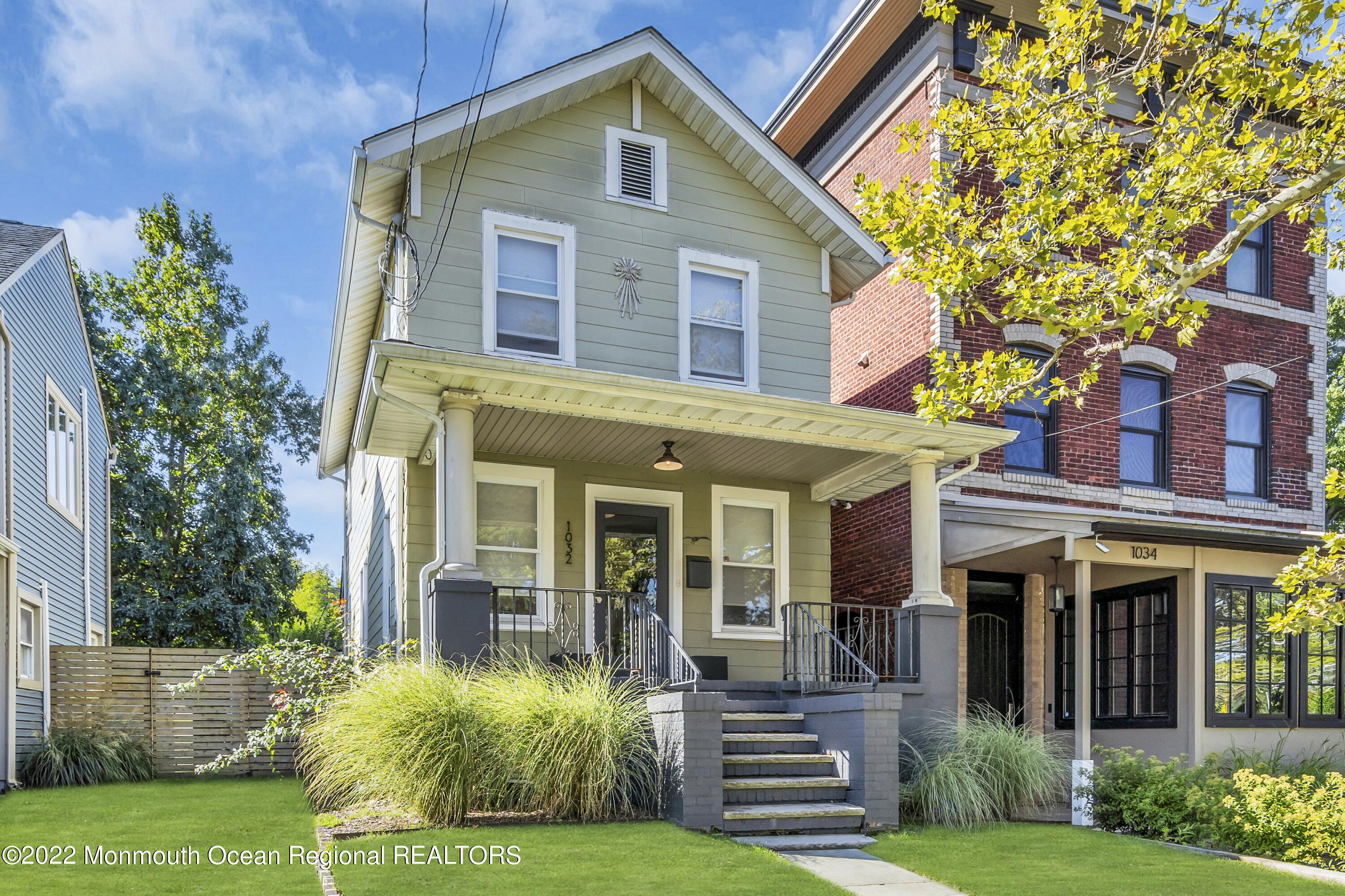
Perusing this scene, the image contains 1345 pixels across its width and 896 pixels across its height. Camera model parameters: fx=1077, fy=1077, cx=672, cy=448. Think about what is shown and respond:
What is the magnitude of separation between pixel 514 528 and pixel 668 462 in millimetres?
1750

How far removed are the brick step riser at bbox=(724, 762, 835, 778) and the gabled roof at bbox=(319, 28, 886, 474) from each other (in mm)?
5154

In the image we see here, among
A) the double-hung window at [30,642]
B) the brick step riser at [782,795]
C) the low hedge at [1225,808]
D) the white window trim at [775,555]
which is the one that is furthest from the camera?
the double-hung window at [30,642]

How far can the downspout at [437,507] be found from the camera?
28.3 ft

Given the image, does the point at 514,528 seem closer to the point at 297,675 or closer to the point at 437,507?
the point at 437,507

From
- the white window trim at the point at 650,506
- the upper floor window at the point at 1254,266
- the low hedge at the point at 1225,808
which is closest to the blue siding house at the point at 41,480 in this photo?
the white window trim at the point at 650,506

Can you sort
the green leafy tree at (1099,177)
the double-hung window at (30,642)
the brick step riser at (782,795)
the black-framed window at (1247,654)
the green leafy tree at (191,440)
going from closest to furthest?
the green leafy tree at (1099,177), the brick step riser at (782,795), the black-framed window at (1247,654), the double-hung window at (30,642), the green leafy tree at (191,440)

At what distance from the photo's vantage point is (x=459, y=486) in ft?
28.5

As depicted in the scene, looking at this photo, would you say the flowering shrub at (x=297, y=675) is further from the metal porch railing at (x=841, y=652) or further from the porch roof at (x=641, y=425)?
the metal porch railing at (x=841, y=652)

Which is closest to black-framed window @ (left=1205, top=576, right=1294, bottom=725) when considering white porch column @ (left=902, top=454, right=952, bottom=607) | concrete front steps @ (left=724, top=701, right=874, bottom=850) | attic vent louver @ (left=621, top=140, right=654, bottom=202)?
white porch column @ (left=902, top=454, right=952, bottom=607)

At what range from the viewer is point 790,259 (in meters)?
12.2

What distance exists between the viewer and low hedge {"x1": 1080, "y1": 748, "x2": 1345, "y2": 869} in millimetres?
7801

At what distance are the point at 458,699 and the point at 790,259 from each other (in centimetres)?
681

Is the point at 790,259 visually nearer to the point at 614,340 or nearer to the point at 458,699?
the point at 614,340

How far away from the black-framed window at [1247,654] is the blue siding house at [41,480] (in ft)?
40.2
